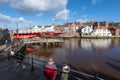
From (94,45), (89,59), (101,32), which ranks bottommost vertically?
(89,59)

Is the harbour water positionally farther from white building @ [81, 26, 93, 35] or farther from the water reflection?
white building @ [81, 26, 93, 35]

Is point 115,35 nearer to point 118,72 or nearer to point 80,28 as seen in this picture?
point 80,28

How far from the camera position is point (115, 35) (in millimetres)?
151125

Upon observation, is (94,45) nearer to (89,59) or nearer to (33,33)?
(33,33)

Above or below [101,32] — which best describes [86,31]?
above

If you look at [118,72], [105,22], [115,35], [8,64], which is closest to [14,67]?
[8,64]

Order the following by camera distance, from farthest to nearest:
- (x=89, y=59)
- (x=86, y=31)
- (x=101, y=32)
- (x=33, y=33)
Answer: (x=101, y=32)
(x=86, y=31)
(x=33, y=33)
(x=89, y=59)

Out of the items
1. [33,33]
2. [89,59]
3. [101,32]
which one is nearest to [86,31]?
[101,32]

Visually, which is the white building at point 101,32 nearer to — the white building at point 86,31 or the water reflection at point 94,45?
the white building at point 86,31

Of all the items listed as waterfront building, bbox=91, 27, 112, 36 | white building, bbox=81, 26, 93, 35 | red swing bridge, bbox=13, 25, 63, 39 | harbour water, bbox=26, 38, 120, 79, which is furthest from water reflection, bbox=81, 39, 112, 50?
white building, bbox=81, 26, 93, 35

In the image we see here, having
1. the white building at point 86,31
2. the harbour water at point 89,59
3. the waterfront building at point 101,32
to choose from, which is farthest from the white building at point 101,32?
the harbour water at point 89,59

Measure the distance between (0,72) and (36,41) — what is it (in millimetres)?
44908

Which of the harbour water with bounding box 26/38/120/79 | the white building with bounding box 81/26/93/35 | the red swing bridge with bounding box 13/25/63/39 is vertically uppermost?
the white building with bounding box 81/26/93/35

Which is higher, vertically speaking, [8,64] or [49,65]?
[49,65]
